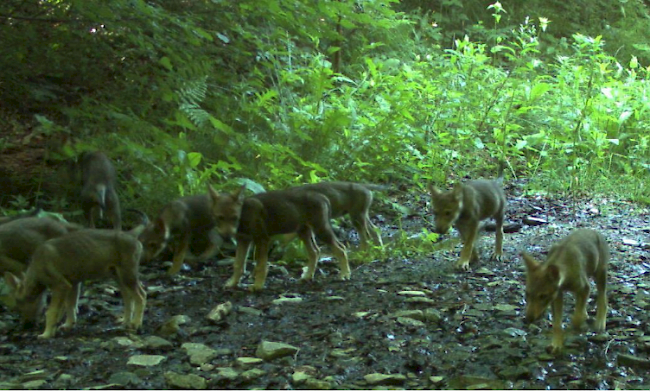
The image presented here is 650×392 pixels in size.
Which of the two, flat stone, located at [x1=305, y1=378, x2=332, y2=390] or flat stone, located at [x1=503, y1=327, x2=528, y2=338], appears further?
flat stone, located at [x1=503, y1=327, x2=528, y2=338]

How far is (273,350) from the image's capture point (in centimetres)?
545

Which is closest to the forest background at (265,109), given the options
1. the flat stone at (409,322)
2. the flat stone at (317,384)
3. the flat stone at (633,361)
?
the flat stone at (409,322)

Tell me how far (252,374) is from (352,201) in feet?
11.9

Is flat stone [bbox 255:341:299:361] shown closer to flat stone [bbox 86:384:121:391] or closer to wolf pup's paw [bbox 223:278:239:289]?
flat stone [bbox 86:384:121:391]

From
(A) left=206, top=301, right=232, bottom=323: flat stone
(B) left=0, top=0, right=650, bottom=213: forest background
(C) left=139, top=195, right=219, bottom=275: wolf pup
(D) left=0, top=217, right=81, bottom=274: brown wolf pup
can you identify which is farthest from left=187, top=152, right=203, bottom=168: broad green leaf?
(A) left=206, top=301, right=232, bottom=323: flat stone

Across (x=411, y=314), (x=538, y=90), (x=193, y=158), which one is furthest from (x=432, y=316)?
(x=538, y=90)

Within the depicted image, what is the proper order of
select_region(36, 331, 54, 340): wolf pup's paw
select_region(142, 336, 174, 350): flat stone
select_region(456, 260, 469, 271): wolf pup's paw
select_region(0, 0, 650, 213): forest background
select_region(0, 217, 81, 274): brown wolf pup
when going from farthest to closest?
1. select_region(0, 0, 650, 213): forest background
2. select_region(456, 260, 469, 271): wolf pup's paw
3. select_region(0, 217, 81, 274): brown wolf pup
4. select_region(36, 331, 54, 340): wolf pup's paw
5. select_region(142, 336, 174, 350): flat stone

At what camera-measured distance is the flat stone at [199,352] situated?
5.42m

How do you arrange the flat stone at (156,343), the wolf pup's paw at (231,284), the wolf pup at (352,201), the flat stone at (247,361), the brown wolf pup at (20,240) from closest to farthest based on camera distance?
the flat stone at (247,361), the flat stone at (156,343), the brown wolf pup at (20,240), the wolf pup's paw at (231,284), the wolf pup at (352,201)

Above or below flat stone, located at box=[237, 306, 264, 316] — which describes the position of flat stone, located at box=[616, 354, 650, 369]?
above

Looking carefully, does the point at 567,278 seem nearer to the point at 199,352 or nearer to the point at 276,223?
the point at 199,352

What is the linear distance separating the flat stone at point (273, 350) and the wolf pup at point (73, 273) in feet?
3.93

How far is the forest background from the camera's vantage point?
852 centimetres

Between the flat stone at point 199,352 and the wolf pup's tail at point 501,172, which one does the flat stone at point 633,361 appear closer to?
the flat stone at point 199,352
